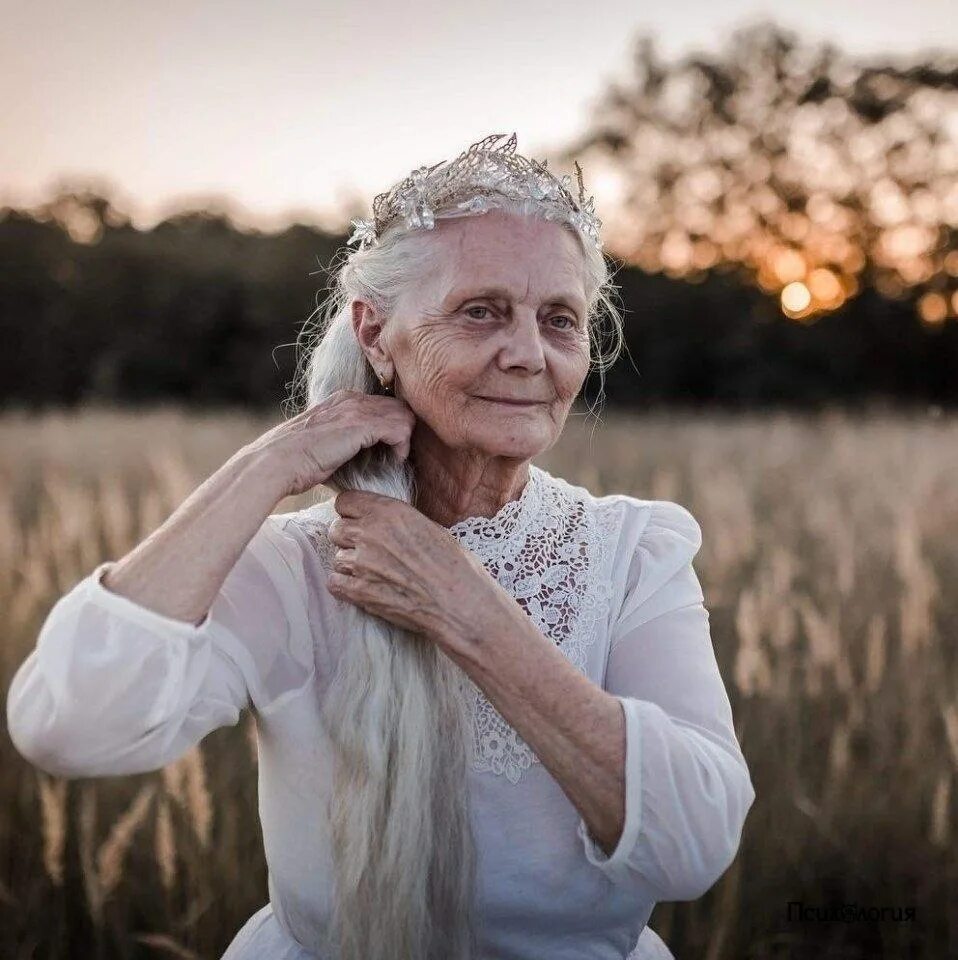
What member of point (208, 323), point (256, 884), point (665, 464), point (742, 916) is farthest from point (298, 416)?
point (208, 323)

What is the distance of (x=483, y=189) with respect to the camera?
1.77m

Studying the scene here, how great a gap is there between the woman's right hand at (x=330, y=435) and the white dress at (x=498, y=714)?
8.1 inches

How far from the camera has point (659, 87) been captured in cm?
2044

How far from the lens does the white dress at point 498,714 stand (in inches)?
57.3

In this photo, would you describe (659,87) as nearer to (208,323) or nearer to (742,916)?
(208,323)

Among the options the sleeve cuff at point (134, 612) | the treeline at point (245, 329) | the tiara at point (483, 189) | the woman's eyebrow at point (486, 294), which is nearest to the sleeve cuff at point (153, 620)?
the sleeve cuff at point (134, 612)

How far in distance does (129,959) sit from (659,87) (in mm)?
20773

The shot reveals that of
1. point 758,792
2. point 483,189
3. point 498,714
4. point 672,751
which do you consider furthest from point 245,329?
point 672,751

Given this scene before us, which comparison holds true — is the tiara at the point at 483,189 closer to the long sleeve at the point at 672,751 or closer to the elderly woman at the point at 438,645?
the elderly woman at the point at 438,645

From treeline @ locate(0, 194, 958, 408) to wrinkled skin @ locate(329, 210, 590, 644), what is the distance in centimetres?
1168

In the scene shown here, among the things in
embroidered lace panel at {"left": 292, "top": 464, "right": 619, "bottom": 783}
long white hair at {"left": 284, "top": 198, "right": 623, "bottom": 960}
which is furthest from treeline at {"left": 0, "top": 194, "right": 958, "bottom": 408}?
long white hair at {"left": 284, "top": 198, "right": 623, "bottom": 960}

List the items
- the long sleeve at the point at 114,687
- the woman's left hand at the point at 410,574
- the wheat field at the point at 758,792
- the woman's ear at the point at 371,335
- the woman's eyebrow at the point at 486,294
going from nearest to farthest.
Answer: the long sleeve at the point at 114,687 < the woman's left hand at the point at 410,574 < the woman's eyebrow at the point at 486,294 < the woman's ear at the point at 371,335 < the wheat field at the point at 758,792

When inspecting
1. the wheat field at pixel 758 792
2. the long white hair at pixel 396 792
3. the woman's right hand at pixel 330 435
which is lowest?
the wheat field at pixel 758 792

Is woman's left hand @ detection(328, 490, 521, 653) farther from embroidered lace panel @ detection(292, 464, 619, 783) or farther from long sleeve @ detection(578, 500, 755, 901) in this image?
long sleeve @ detection(578, 500, 755, 901)
